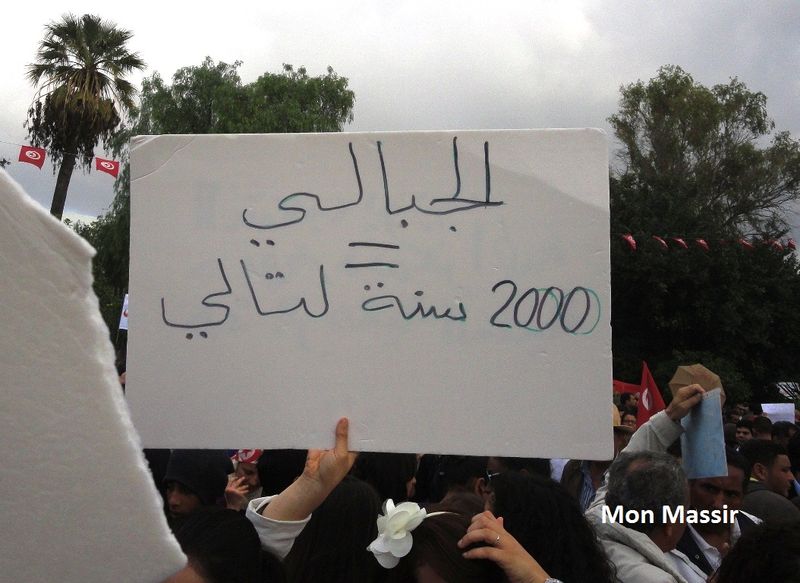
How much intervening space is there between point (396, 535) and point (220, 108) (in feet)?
89.8

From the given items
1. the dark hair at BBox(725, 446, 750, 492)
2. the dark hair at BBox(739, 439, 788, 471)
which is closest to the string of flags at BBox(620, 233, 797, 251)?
the dark hair at BBox(739, 439, 788, 471)

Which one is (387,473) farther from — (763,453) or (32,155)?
(32,155)

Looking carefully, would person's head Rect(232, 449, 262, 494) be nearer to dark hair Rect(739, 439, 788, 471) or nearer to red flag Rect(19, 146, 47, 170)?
dark hair Rect(739, 439, 788, 471)

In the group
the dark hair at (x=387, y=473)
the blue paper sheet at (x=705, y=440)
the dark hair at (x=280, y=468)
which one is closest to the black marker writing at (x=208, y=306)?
the blue paper sheet at (x=705, y=440)

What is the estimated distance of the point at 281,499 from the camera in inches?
81.1

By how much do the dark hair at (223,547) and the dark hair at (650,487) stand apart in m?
1.33

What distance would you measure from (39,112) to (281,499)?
20409 mm

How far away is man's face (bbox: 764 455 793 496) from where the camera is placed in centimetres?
509

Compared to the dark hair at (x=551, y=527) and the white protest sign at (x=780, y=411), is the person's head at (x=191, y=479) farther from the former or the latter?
the white protest sign at (x=780, y=411)

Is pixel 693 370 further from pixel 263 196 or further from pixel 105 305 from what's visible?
pixel 105 305

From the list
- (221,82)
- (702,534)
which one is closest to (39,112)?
(221,82)

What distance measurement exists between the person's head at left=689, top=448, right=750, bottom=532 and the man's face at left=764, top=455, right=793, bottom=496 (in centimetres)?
122

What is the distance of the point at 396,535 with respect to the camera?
6.16 ft

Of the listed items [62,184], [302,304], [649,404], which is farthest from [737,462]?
[62,184]
